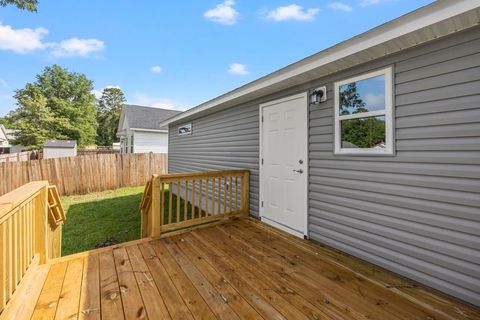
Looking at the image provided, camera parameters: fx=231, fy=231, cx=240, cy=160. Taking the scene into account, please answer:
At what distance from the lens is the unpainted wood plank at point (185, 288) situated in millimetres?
1837

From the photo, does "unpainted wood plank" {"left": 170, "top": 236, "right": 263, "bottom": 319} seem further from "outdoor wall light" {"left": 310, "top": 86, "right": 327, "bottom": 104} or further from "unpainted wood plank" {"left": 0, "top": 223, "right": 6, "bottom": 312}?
"outdoor wall light" {"left": 310, "top": 86, "right": 327, "bottom": 104}

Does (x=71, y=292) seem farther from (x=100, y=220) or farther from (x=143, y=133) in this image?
(x=143, y=133)

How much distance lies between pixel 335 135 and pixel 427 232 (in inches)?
55.1

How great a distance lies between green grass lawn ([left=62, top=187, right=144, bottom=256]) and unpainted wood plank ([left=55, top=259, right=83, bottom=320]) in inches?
76.9

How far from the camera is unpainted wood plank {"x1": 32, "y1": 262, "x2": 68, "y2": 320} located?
70.6 inches

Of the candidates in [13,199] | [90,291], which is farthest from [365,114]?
[13,199]

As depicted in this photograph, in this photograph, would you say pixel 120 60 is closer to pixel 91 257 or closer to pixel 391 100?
pixel 91 257

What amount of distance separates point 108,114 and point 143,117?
25.8m

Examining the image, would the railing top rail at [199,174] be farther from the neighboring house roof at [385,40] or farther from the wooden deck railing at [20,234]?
the neighboring house roof at [385,40]

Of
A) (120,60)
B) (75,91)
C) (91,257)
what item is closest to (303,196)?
(91,257)

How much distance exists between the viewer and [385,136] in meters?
2.49

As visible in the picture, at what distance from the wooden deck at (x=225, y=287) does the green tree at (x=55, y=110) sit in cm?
2440

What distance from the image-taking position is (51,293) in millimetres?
2061

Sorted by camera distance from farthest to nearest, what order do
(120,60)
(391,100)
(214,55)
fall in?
(120,60) < (214,55) < (391,100)
